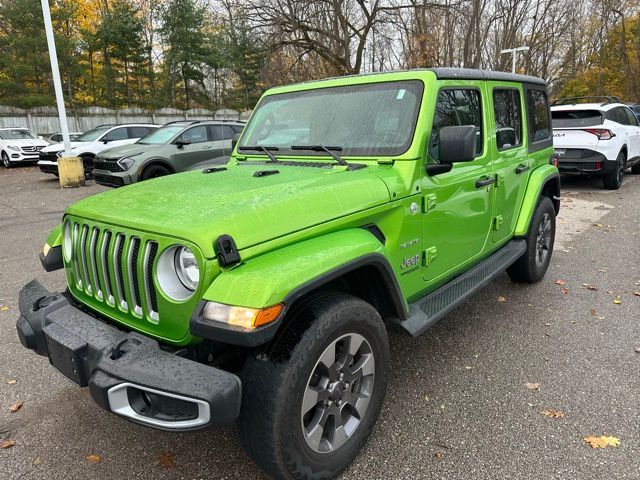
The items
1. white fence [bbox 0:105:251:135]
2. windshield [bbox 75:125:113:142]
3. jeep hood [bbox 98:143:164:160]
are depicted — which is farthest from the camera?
white fence [bbox 0:105:251:135]

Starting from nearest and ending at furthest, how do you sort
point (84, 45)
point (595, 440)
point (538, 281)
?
point (595, 440) → point (538, 281) → point (84, 45)

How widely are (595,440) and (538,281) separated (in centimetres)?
267

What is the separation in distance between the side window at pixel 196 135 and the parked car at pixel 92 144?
9.70 feet

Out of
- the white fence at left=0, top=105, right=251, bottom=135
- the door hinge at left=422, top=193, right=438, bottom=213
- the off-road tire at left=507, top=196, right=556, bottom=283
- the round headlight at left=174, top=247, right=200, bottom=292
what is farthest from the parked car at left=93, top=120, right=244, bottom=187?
the white fence at left=0, top=105, right=251, bottom=135

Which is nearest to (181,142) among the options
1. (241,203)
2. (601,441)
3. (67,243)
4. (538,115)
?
(538,115)

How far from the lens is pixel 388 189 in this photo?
2.71 metres

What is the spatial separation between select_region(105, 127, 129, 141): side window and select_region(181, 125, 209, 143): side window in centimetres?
464

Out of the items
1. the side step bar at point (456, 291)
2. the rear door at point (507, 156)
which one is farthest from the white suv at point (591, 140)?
the side step bar at point (456, 291)

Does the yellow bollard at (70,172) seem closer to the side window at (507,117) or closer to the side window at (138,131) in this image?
the side window at (138,131)

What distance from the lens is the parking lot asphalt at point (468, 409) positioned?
247 centimetres

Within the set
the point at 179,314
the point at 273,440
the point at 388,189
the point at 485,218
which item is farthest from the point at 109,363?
the point at 485,218

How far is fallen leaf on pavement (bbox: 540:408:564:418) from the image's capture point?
2.85m

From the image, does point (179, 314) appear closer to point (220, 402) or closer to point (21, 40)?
point (220, 402)

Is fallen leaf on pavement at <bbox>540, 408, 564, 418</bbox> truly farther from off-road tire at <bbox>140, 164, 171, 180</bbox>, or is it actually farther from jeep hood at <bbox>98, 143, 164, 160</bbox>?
jeep hood at <bbox>98, 143, 164, 160</bbox>
